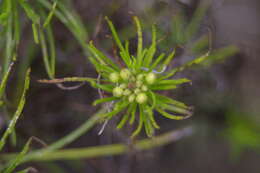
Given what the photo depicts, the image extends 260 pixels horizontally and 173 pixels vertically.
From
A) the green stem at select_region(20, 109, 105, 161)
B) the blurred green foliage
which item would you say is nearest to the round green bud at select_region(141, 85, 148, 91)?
the green stem at select_region(20, 109, 105, 161)

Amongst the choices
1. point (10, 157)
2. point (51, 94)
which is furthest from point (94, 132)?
point (10, 157)

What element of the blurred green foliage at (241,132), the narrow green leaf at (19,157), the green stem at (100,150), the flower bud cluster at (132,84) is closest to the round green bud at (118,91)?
the flower bud cluster at (132,84)

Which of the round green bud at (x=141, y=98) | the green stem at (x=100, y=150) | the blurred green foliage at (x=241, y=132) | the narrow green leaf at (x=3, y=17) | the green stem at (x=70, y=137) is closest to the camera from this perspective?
the round green bud at (x=141, y=98)

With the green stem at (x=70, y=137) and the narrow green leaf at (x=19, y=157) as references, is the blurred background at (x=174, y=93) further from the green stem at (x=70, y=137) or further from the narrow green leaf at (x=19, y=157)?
the narrow green leaf at (x=19, y=157)

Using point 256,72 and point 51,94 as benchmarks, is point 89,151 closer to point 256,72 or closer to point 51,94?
point 51,94

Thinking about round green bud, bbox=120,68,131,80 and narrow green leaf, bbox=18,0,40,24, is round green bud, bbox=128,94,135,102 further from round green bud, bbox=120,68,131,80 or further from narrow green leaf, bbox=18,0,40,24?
narrow green leaf, bbox=18,0,40,24
